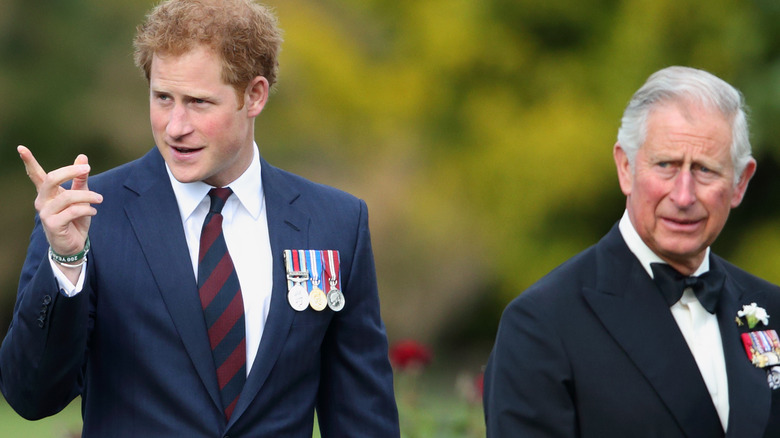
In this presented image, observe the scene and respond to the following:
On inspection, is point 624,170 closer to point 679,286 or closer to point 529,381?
point 679,286

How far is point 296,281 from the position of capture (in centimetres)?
346

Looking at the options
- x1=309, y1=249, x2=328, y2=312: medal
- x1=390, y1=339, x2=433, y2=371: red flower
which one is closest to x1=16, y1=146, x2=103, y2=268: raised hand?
x1=309, y1=249, x2=328, y2=312: medal

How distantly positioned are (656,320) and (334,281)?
0.90 m

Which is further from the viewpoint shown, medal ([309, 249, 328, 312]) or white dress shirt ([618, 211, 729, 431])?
medal ([309, 249, 328, 312])

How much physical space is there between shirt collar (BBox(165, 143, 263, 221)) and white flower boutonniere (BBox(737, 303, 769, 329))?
1.38m

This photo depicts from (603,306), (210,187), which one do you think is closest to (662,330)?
(603,306)

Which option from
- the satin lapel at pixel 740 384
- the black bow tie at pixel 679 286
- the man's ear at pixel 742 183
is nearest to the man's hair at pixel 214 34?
the black bow tie at pixel 679 286

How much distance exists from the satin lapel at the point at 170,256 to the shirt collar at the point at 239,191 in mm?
30

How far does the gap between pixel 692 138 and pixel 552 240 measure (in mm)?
6233

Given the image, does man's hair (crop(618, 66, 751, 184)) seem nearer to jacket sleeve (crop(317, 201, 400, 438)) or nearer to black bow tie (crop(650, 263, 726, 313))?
black bow tie (crop(650, 263, 726, 313))

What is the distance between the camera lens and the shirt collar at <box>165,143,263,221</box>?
3.46 metres

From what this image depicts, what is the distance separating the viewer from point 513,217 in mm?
9477

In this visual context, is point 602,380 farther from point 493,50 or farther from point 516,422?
point 493,50

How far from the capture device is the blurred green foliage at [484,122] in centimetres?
915
